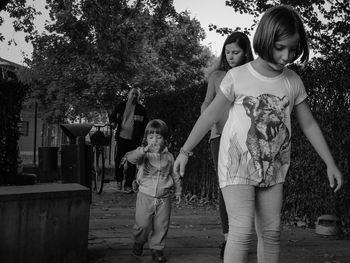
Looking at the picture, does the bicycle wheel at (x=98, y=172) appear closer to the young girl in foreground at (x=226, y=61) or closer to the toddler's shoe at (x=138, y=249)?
the toddler's shoe at (x=138, y=249)

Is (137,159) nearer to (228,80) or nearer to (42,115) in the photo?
(228,80)

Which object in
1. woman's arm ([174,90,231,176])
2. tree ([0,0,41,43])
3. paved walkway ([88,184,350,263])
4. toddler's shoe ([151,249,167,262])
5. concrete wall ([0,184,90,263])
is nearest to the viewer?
woman's arm ([174,90,231,176])

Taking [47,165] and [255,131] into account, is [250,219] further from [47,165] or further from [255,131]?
[47,165]

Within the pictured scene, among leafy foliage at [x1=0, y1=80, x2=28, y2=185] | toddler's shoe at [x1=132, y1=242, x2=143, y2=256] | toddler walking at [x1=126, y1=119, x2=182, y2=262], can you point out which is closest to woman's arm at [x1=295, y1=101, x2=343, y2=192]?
toddler walking at [x1=126, y1=119, x2=182, y2=262]

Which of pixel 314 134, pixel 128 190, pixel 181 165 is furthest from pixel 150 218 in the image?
pixel 128 190

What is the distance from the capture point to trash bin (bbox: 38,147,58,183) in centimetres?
1270

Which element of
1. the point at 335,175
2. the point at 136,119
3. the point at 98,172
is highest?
the point at 136,119

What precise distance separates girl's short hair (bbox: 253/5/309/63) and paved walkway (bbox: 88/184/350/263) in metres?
2.15

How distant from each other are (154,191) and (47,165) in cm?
900

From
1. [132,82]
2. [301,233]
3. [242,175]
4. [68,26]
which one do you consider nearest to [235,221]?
[242,175]

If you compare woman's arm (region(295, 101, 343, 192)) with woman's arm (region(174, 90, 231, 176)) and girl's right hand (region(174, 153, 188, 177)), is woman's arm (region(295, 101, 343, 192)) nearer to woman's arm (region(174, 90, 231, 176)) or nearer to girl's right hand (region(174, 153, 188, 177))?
woman's arm (region(174, 90, 231, 176))

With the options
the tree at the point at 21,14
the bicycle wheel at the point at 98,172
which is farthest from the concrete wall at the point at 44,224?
→ the tree at the point at 21,14

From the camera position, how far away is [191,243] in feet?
16.7

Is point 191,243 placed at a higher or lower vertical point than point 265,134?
lower
